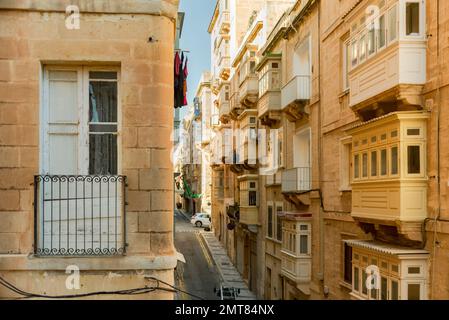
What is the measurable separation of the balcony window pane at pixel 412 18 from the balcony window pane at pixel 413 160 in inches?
96.8

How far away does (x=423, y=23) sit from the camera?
11820 mm

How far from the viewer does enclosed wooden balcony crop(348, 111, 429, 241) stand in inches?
461

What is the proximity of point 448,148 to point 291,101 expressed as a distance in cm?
1032

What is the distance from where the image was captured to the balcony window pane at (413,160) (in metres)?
11.8

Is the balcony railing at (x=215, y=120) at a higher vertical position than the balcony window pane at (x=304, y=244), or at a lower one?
higher

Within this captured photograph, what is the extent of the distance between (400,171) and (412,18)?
331cm

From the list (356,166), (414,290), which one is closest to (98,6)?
(414,290)

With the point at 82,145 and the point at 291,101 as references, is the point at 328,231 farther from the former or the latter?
the point at 82,145

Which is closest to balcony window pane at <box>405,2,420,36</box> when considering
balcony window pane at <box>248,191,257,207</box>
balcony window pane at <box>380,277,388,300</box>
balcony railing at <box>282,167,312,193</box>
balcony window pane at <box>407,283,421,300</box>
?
balcony window pane at <box>407,283,421,300</box>

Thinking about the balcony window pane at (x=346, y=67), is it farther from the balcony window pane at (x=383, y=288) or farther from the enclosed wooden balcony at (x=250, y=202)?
the enclosed wooden balcony at (x=250, y=202)

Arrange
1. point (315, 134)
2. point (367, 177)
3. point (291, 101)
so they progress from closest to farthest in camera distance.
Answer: point (367, 177) < point (315, 134) < point (291, 101)

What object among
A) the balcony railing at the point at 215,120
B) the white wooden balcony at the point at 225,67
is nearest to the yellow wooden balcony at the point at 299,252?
the white wooden balcony at the point at 225,67
